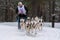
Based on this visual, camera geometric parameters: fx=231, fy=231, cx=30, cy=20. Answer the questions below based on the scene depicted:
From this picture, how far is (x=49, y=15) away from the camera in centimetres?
2359

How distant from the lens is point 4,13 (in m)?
24.2

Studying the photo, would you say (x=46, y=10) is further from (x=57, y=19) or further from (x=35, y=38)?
(x=35, y=38)

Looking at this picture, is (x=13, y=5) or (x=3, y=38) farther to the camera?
(x=13, y=5)

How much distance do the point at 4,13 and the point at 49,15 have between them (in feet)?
15.4

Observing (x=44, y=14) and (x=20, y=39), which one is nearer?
(x=20, y=39)

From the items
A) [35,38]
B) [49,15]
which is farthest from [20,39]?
[49,15]

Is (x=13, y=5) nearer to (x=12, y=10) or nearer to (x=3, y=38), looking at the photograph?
(x=12, y=10)

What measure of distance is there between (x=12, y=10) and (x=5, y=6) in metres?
0.84

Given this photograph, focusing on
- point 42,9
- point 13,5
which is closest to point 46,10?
point 42,9

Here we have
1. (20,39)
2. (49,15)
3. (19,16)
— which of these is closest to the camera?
(20,39)

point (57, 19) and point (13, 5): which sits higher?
point (13, 5)

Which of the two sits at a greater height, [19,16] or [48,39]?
[19,16]

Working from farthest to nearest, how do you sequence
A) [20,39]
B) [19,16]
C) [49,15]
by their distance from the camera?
1. [49,15]
2. [19,16]
3. [20,39]

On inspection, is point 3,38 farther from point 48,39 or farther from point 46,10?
point 46,10
